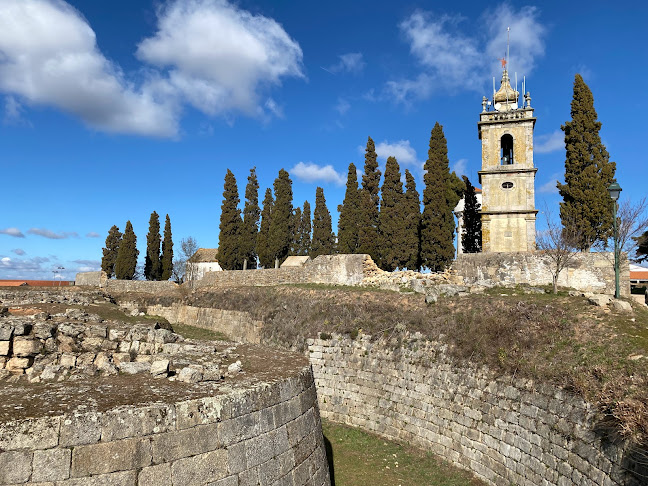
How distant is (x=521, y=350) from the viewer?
10516mm

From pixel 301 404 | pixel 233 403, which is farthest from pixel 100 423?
pixel 301 404

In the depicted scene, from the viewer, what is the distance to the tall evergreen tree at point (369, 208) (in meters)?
31.6

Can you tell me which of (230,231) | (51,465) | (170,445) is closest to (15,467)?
(51,465)

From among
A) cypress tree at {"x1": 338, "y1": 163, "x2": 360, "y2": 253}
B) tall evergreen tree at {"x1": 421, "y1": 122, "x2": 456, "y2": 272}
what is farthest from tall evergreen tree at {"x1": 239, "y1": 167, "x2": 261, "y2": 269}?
tall evergreen tree at {"x1": 421, "y1": 122, "x2": 456, "y2": 272}

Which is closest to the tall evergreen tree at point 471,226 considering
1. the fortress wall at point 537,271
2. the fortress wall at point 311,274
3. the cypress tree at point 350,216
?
the cypress tree at point 350,216

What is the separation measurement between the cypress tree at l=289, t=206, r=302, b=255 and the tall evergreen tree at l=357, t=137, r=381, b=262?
1215cm

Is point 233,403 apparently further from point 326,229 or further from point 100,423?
point 326,229

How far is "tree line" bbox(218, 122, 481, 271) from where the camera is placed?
98.2ft

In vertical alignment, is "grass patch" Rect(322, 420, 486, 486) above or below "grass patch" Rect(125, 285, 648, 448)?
below

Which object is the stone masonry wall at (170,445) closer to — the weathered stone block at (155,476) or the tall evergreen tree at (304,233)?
the weathered stone block at (155,476)

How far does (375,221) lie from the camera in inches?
1270

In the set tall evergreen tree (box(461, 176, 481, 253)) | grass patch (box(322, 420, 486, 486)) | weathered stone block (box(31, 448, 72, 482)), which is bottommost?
grass patch (box(322, 420, 486, 486))

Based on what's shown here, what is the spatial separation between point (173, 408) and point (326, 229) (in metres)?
36.1

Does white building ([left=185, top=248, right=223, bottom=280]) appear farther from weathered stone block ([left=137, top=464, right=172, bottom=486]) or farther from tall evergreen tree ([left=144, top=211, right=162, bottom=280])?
weathered stone block ([left=137, top=464, right=172, bottom=486])
